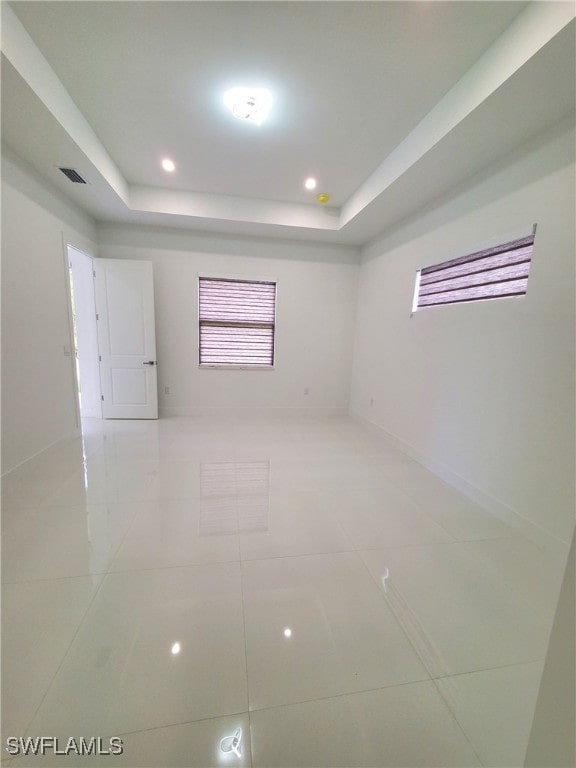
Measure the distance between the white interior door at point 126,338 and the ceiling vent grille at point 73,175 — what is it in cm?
116

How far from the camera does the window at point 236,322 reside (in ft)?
15.1

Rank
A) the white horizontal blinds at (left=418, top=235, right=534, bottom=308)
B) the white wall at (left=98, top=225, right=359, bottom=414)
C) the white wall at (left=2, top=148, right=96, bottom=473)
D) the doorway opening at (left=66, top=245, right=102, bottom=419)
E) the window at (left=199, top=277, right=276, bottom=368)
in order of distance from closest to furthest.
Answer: the white horizontal blinds at (left=418, top=235, right=534, bottom=308) < the white wall at (left=2, top=148, right=96, bottom=473) < the doorway opening at (left=66, top=245, right=102, bottom=419) < the white wall at (left=98, top=225, right=359, bottom=414) < the window at (left=199, top=277, right=276, bottom=368)

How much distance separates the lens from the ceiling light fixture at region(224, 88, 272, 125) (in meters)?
2.11

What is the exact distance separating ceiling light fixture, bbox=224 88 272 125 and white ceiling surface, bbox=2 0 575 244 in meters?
0.07

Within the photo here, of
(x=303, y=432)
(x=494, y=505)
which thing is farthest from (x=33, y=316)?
(x=494, y=505)

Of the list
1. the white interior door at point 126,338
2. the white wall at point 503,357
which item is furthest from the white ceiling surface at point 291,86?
A: the white interior door at point 126,338

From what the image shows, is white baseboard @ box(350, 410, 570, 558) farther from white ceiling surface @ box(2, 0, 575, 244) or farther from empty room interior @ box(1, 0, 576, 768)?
white ceiling surface @ box(2, 0, 575, 244)

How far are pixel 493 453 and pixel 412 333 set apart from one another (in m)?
1.61

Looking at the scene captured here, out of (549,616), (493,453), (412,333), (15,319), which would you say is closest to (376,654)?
(549,616)

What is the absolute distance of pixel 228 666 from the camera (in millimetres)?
1203

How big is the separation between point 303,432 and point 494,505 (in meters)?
2.37

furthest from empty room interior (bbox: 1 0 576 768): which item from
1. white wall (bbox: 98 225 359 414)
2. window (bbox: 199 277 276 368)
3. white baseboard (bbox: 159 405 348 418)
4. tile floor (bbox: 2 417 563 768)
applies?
window (bbox: 199 277 276 368)

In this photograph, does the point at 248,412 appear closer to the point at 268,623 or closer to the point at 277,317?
the point at 277,317

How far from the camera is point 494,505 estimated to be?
2.33 m
